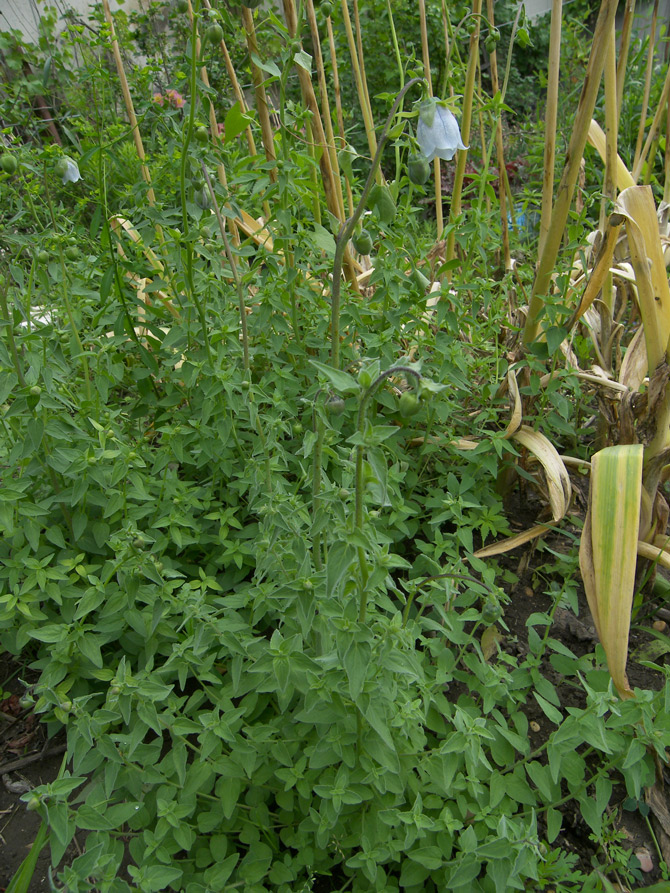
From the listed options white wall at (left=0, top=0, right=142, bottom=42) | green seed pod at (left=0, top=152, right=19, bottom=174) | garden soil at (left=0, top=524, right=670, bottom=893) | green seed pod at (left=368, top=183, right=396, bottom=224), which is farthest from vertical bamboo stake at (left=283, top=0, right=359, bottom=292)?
white wall at (left=0, top=0, right=142, bottom=42)

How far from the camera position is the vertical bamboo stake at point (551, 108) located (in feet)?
6.06

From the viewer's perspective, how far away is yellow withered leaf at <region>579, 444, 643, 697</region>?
1.56m

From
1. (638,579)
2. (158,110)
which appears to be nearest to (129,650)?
(158,110)

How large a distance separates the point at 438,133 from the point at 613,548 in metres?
1.08

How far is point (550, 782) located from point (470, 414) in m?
1.22

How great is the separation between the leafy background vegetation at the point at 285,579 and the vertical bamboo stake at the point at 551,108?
191 mm

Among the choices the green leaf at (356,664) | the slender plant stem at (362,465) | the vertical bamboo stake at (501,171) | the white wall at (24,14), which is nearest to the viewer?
the slender plant stem at (362,465)

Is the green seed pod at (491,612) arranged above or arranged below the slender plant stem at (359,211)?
below

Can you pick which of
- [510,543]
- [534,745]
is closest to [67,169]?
[510,543]

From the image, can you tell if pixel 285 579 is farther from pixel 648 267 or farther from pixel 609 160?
pixel 609 160

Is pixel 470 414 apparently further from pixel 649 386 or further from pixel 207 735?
pixel 207 735

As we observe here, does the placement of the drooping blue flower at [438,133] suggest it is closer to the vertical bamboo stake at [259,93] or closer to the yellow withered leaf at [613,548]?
the vertical bamboo stake at [259,93]

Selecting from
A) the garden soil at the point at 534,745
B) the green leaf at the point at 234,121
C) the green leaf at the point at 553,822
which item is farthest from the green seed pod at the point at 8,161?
the green leaf at the point at 553,822

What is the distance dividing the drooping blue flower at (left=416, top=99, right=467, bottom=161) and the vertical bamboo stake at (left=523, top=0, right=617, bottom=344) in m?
0.75
